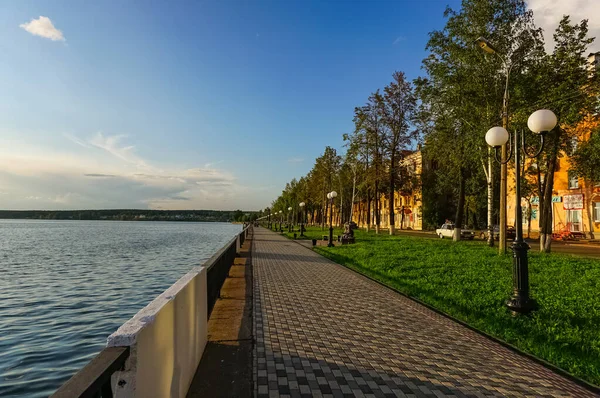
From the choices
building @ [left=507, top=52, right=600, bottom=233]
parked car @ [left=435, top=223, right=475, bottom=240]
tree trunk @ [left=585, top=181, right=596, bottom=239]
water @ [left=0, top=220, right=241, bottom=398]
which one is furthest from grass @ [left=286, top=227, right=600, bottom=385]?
tree trunk @ [left=585, top=181, right=596, bottom=239]

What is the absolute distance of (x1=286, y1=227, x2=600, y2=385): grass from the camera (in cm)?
592

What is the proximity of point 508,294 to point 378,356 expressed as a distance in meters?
5.26

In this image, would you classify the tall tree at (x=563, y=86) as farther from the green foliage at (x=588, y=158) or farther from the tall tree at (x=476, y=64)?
the green foliage at (x=588, y=158)

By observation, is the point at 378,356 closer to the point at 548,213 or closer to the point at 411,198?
the point at 548,213

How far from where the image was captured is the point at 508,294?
905cm

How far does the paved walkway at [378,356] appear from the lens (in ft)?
13.9

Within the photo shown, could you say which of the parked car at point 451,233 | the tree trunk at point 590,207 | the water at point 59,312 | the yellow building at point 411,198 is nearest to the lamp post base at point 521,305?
the water at point 59,312

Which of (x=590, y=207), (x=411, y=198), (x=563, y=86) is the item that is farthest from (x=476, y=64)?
(x=411, y=198)

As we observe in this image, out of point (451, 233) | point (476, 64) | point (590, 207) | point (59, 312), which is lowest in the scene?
point (59, 312)

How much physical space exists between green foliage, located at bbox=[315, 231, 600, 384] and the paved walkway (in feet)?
1.74

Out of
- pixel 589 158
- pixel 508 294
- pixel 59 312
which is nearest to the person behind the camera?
pixel 508 294

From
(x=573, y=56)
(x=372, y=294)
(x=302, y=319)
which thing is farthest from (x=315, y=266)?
(x=573, y=56)

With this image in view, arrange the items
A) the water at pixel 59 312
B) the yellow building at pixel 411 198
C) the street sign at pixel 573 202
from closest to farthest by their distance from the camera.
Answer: the water at pixel 59 312, the street sign at pixel 573 202, the yellow building at pixel 411 198

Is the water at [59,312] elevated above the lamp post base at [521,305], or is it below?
below
